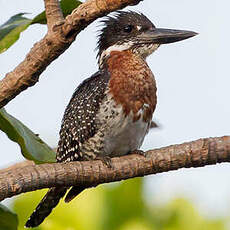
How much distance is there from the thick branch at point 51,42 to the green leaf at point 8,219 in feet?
2.42

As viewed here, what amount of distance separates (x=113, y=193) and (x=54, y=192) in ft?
3.44

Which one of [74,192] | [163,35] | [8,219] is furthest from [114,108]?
[8,219]

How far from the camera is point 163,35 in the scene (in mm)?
4863

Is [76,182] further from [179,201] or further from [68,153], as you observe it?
[179,201]

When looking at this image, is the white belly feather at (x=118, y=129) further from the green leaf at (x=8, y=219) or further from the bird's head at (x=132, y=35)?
the green leaf at (x=8, y=219)

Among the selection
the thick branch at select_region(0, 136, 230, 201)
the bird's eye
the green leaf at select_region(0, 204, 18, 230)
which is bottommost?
the green leaf at select_region(0, 204, 18, 230)

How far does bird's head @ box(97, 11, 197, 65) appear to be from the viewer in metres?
4.91

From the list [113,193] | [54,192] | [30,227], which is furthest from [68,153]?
[113,193]

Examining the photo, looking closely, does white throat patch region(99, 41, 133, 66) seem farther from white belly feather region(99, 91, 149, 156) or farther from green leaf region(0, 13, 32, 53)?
green leaf region(0, 13, 32, 53)

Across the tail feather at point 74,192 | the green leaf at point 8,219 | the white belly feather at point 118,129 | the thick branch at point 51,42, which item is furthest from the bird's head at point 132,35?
the green leaf at point 8,219

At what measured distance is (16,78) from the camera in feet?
11.3

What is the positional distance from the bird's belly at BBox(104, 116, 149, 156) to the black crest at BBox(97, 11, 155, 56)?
2.69ft

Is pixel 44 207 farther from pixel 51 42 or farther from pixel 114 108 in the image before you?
pixel 51 42

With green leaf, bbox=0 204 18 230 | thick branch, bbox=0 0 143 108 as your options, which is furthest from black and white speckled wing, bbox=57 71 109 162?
thick branch, bbox=0 0 143 108
